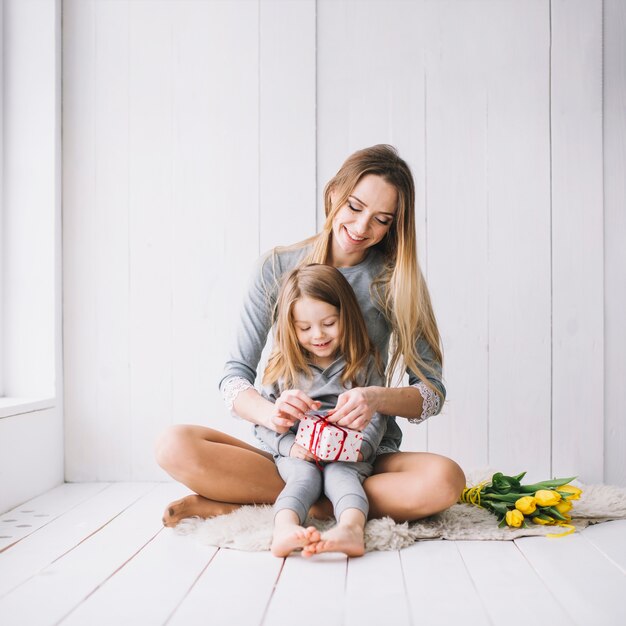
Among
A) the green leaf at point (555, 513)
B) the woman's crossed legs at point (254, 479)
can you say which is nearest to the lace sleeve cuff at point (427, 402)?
the woman's crossed legs at point (254, 479)

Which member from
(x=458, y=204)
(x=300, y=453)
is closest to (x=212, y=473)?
(x=300, y=453)

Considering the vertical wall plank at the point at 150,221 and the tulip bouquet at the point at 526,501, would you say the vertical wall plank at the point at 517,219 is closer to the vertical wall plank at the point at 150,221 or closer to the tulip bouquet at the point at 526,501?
the tulip bouquet at the point at 526,501

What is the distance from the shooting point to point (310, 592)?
1.16m

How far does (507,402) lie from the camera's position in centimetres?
218

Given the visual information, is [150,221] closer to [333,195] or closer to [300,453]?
[333,195]

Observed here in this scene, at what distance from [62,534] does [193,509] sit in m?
0.29

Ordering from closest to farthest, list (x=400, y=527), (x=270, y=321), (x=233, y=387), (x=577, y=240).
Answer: (x=400, y=527), (x=233, y=387), (x=270, y=321), (x=577, y=240)

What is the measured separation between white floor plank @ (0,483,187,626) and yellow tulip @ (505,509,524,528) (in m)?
0.78

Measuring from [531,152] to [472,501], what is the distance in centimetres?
110

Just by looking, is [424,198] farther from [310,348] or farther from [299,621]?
[299,621]

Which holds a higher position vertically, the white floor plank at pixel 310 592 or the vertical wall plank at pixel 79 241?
the vertical wall plank at pixel 79 241

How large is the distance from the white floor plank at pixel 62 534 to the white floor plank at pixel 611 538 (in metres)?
1.08

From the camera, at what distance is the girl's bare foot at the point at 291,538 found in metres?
1.29

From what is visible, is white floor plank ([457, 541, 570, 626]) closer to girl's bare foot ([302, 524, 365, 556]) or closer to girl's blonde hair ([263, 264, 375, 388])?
girl's bare foot ([302, 524, 365, 556])
